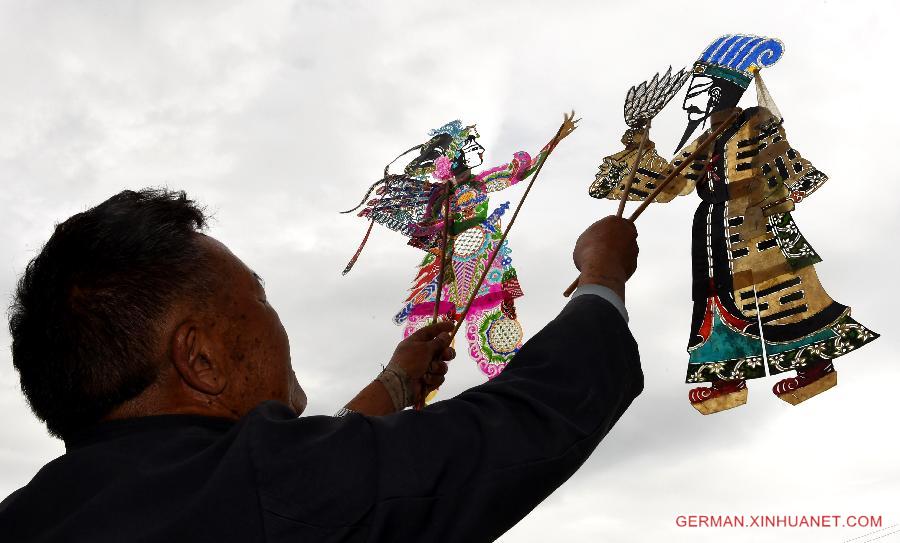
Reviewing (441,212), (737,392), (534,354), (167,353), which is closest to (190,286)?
(167,353)

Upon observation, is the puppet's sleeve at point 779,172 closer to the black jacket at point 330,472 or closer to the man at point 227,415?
the man at point 227,415

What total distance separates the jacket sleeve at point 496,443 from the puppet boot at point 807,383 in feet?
3.95

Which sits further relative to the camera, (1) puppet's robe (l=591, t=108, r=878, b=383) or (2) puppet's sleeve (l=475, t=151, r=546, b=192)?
(2) puppet's sleeve (l=475, t=151, r=546, b=192)

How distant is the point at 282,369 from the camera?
837 millimetres

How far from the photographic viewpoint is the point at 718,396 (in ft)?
6.21

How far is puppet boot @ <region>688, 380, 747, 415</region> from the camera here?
6.15 ft

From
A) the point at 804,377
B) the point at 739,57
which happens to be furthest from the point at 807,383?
the point at 739,57

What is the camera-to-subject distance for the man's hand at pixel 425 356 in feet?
5.48

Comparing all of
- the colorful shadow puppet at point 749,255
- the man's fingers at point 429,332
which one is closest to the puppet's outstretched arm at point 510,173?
the colorful shadow puppet at point 749,255

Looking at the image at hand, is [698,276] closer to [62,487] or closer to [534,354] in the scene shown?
[534,354]

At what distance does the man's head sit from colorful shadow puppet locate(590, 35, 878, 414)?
1344 mm

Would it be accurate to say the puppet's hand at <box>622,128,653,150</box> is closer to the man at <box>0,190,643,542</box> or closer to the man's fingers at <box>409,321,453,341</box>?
the man's fingers at <box>409,321,453,341</box>

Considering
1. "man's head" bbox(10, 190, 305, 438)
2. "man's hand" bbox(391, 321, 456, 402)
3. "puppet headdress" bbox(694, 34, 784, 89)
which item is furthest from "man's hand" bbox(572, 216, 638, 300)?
"puppet headdress" bbox(694, 34, 784, 89)

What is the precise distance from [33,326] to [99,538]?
9.8 inches
